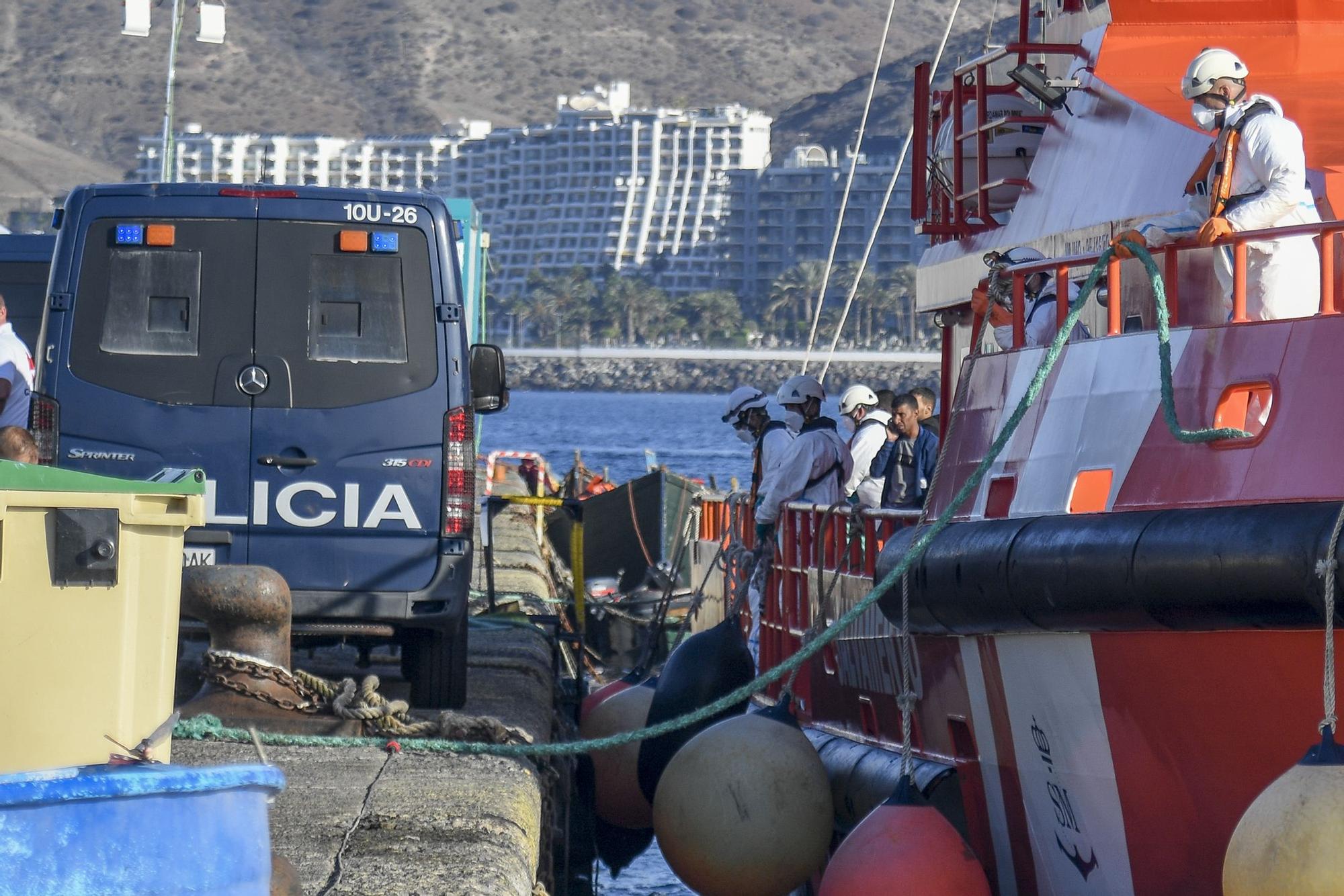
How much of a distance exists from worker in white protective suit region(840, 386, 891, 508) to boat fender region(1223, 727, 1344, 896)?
5288 millimetres

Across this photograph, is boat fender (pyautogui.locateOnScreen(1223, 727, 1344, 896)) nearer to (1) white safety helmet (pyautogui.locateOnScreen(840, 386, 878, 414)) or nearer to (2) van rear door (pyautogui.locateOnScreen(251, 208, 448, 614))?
(2) van rear door (pyautogui.locateOnScreen(251, 208, 448, 614))

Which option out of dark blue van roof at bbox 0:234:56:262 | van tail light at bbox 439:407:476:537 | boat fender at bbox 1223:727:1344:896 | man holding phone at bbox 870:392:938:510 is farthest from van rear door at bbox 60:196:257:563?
dark blue van roof at bbox 0:234:56:262

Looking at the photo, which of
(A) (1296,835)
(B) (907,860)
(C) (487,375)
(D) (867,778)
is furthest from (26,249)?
(A) (1296,835)

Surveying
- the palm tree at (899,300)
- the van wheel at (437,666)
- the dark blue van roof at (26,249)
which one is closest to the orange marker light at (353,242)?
the van wheel at (437,666)

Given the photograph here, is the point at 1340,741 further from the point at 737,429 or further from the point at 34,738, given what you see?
the point at 737,429

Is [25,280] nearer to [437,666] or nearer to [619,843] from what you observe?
[619,843]

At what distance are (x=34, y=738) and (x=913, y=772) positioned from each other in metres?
4.32

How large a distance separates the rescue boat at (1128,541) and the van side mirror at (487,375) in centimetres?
179

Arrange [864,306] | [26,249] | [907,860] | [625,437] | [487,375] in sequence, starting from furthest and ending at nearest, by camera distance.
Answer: [864,306] < [625,437] < [26,249] < [487,375] < [907,860]

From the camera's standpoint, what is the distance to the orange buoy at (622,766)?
1110 cm

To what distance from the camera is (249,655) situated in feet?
27.0

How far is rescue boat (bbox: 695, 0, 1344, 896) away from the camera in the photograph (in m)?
6.04

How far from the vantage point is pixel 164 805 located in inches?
175

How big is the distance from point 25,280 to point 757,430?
22.8 feet
